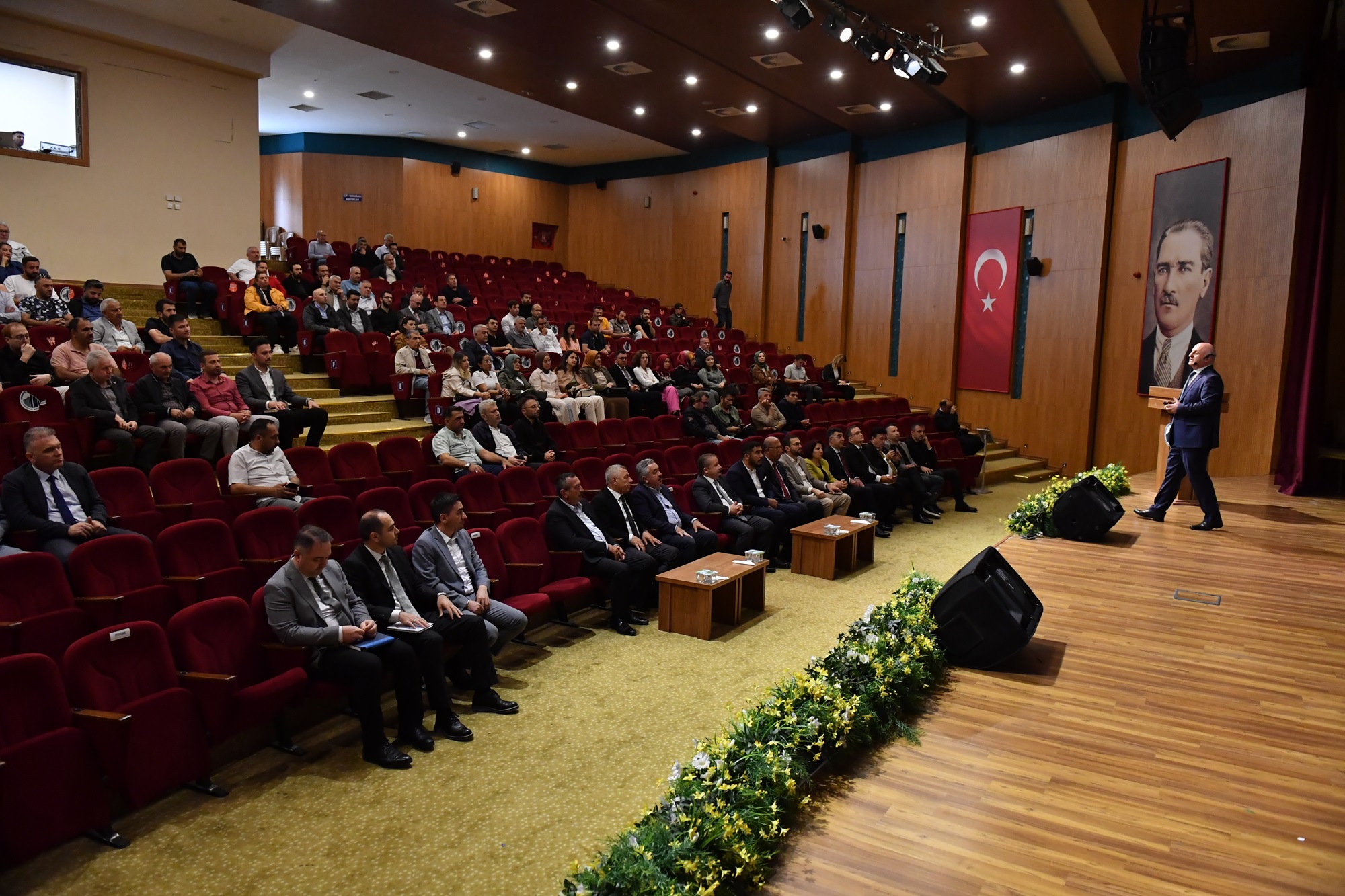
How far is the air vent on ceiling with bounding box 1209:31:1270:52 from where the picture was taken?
295 inches

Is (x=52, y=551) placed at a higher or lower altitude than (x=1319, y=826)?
higher

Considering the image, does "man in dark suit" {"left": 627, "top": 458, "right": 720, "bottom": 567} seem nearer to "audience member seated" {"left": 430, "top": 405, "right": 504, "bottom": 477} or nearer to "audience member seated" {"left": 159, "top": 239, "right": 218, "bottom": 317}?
"audience member seated" {"left": 430, "top": 405, "right": 504, "bottom": 477}

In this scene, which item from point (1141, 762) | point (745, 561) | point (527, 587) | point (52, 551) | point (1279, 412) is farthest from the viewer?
point (1279, 412)

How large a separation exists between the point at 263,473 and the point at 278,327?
3896mm

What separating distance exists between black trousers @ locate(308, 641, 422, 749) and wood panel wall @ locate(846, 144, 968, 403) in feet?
32.3

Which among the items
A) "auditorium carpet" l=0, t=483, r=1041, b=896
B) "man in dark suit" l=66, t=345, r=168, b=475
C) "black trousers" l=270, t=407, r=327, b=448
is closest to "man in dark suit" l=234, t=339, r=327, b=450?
"black trousers" l=270, t=407, r=327, b=448

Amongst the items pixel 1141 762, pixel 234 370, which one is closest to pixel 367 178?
pixel 234 370

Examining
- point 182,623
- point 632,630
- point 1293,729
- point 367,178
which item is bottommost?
point 632,630

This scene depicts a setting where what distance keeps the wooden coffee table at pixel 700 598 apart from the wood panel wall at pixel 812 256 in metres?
8.49

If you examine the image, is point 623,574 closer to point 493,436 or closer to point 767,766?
point 493,436

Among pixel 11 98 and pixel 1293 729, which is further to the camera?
pixel 11 98

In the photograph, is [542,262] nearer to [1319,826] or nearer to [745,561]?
[745,561]

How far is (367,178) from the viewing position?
1484cm

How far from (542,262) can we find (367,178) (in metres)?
3.31
